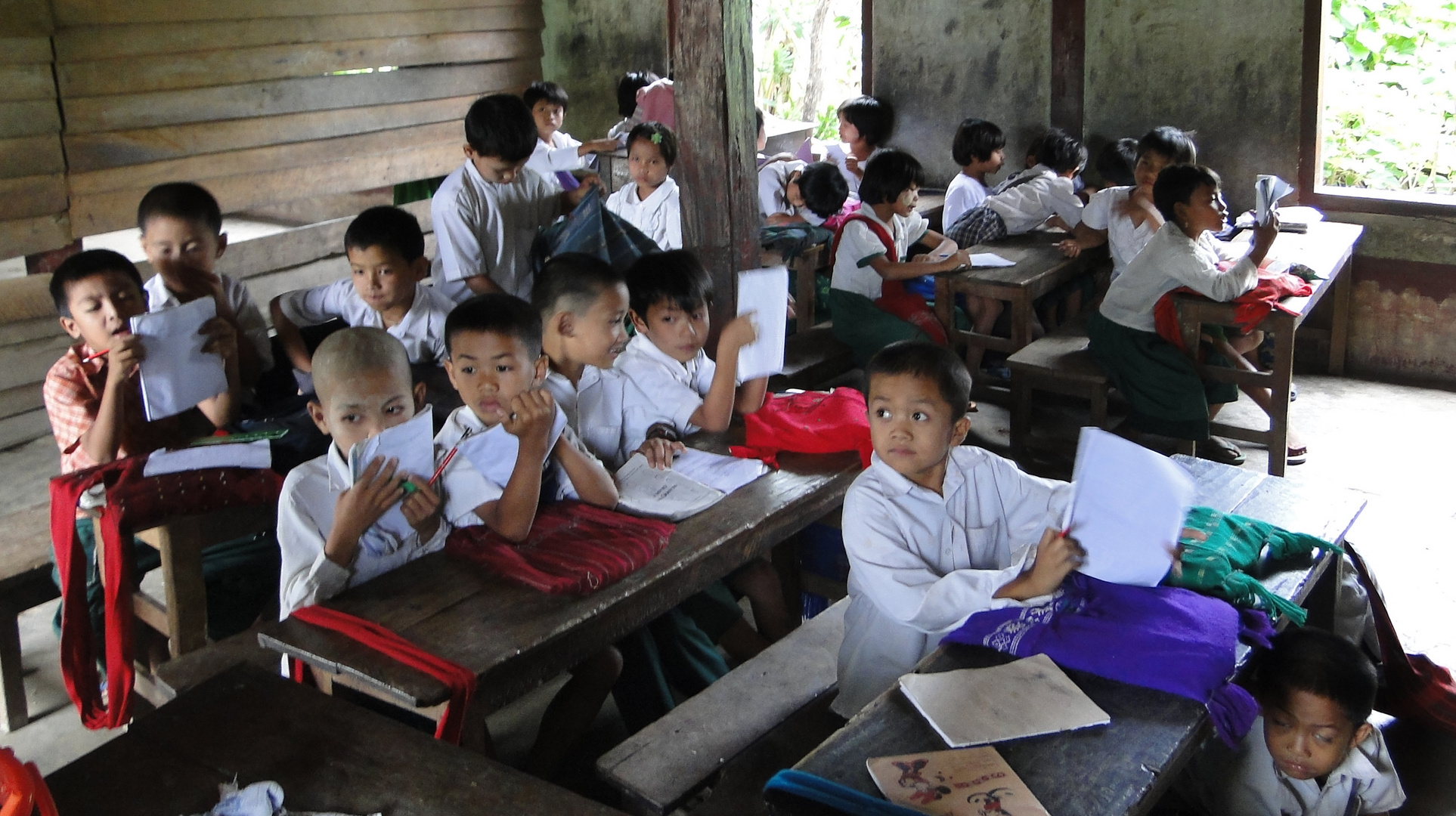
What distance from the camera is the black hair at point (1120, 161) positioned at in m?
6.12

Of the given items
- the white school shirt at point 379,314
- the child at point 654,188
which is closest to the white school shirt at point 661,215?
the child at point 654,188

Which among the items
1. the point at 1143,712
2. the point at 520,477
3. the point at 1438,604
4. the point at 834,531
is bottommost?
the point at 1438,604

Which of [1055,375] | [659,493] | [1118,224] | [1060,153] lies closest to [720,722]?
[659,493]

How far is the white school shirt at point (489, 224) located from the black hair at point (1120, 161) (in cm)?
306

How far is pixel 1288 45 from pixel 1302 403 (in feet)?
5.98

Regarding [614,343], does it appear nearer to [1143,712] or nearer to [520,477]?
[520,477]

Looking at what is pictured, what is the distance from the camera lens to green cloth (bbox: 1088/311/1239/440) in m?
4.54

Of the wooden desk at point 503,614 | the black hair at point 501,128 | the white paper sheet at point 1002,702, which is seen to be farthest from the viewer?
the black hair at point 501,128

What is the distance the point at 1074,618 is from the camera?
6.50ft

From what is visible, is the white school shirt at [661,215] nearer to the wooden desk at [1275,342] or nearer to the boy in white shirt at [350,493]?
the wooden desk at [1275,342]

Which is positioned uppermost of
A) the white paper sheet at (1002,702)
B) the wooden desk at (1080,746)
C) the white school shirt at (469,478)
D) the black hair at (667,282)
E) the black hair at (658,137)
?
the black hair at (658,137)

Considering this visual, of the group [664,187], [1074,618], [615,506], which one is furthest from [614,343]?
[664,187]

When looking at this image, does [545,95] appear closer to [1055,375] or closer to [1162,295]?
[1055,375]

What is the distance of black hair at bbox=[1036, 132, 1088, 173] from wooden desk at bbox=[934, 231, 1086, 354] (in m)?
0.67
